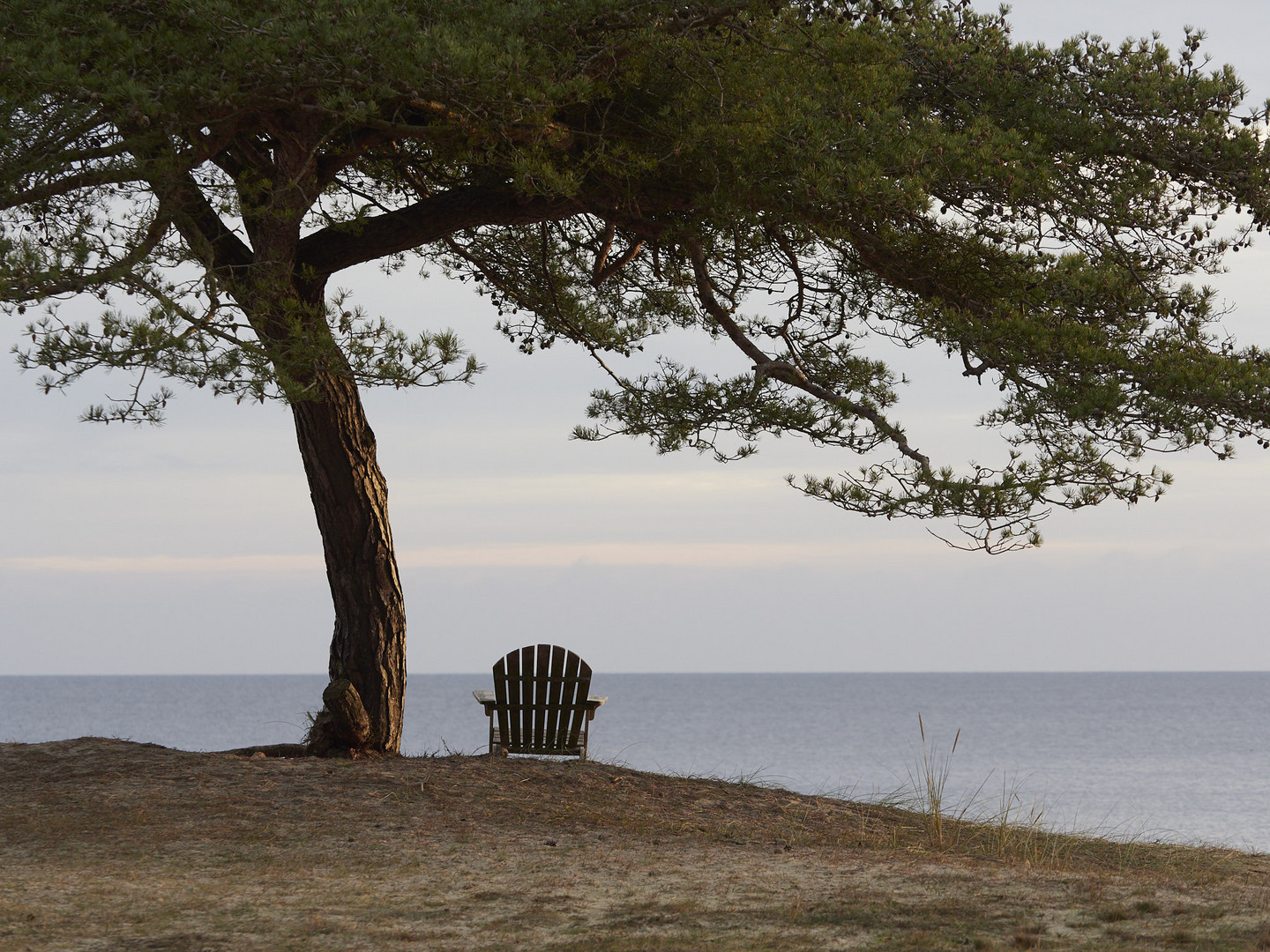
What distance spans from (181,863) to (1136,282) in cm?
559

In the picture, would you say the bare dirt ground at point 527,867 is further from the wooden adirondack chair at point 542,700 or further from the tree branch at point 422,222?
the tree branch at point 422,222

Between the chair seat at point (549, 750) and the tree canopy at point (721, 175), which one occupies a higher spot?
the tree canopy at point (721, 175)

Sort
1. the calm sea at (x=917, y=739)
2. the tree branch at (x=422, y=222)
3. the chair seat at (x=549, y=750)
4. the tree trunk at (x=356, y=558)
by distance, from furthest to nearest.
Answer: the calm sea at (x=917, y=739)
the chair seat at (x=549, y=750)
the tree trunk at (x=356, y=558)
the tree branch at (x=422, y=222)

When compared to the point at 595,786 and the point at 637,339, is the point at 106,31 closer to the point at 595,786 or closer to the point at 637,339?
the point at 637,339

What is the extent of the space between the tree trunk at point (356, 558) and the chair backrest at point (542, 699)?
2.35ft

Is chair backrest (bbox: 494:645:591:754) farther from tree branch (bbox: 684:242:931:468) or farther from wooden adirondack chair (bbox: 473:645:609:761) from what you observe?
tree branch (bbox: 684:242:931:468)

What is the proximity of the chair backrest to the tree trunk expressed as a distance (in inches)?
28.2

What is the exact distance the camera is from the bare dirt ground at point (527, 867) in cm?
345

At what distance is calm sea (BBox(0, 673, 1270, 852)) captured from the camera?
1533 centimetres

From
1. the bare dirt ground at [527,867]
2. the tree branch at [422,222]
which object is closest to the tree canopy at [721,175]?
the tree branch at [422,222]

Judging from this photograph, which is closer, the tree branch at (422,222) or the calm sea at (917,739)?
the tree branch at (422,222)

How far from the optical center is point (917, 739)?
35250mm

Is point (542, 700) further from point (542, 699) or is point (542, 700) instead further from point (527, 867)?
point (527, 867)

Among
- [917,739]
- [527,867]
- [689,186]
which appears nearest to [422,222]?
[689,186]
